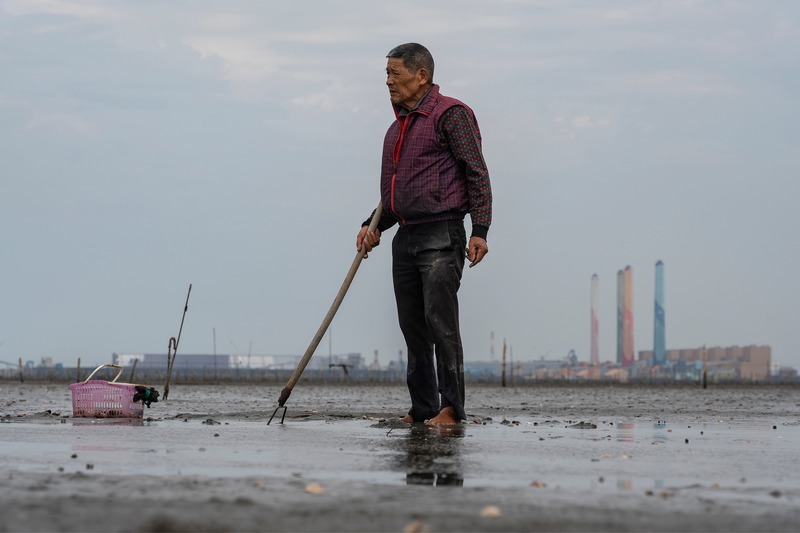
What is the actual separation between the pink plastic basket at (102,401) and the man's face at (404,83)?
2.77 meters

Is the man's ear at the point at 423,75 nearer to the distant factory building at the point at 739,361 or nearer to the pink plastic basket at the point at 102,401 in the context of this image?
the pink plastic basket at the point at 102,401

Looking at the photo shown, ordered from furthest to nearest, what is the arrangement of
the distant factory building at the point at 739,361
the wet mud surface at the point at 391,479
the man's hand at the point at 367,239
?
the distant factory building at the point at 739,361
the man's hand at the point at 367,239
the wet mud surface at the point at 391,479

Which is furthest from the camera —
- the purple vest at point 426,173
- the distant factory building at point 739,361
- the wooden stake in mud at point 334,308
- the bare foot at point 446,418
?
the distant factory building at point 739,361

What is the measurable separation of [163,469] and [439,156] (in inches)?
134

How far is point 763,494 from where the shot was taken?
385 centimetres

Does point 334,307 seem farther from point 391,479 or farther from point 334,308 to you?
point 391,479

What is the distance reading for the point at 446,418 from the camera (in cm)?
717

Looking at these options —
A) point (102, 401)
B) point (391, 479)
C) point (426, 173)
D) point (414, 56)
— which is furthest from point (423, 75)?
point (391, 479)

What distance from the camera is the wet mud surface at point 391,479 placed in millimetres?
3145

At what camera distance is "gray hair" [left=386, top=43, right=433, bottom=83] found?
7367 millimetres

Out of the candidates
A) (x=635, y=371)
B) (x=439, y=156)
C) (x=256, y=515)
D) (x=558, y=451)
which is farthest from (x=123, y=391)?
(x=635, y=371)

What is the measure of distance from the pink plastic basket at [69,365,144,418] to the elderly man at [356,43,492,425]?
2125 mm

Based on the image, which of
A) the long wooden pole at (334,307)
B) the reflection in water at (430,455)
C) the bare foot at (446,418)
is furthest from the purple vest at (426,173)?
the reflection in water at (430,455)

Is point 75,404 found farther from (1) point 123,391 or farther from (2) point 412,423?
(2) point 412,423
